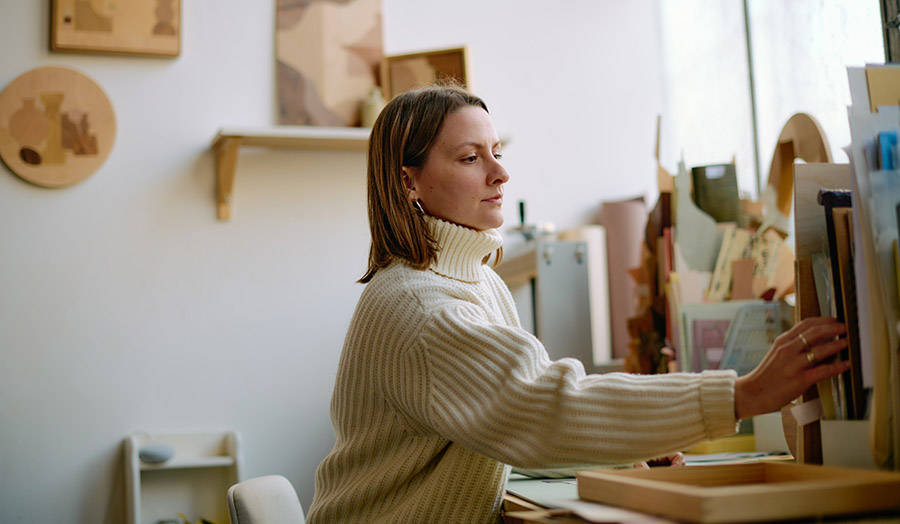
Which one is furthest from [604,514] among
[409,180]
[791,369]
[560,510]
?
[409,180]

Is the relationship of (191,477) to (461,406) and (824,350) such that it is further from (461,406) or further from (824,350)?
(824,350)

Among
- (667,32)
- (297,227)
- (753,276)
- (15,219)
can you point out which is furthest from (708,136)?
(15,219)

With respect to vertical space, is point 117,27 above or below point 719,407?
above

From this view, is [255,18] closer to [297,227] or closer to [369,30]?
[369,30]

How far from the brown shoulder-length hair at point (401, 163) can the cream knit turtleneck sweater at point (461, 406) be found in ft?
0.12

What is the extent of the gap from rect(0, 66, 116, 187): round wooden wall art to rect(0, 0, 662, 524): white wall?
0.04 metres

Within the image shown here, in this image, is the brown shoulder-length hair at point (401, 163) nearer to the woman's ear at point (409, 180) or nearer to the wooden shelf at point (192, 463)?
the woman's ear at point (409, 180)

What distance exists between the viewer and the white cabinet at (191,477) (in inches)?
103

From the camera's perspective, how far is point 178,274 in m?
2.75

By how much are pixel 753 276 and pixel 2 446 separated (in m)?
2.19

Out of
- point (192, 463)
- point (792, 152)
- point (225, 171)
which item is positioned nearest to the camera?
point (792, 152)

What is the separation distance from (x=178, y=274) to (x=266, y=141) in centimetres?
51

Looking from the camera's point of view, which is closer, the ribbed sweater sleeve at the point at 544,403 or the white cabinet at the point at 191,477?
the ribbed sweater sleeve at the point at 544,403

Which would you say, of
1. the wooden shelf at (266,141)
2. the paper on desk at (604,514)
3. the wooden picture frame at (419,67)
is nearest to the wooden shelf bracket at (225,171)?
the wooden shelf at (266,141)
